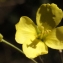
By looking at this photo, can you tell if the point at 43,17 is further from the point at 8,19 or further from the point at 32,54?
the point at 8,19

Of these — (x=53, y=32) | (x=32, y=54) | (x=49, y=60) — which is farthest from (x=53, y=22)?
(x=49, y=60)

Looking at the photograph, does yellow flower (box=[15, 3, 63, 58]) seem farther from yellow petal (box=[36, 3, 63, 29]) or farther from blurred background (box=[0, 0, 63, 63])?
blurred background (box=[0, 0, 63, 63])

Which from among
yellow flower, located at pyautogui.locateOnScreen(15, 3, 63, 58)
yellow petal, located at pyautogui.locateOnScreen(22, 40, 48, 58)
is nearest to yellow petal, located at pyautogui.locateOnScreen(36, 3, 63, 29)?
yellow flower, located at pyautogui.locateOnScreen(15, 3, 63, 58)

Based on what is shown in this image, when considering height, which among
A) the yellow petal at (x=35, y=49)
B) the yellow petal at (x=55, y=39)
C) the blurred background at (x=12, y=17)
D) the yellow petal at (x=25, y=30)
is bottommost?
the blurred background at (x=12, y=17)

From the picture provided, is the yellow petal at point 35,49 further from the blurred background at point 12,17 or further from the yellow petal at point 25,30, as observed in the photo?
the blurred background at point 12,17

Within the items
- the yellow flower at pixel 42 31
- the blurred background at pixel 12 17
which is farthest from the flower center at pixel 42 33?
the blurred background at pixel 12 17

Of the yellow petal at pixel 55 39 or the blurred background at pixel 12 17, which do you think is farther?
the blurred background at pixel 12 17
